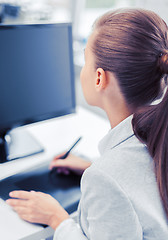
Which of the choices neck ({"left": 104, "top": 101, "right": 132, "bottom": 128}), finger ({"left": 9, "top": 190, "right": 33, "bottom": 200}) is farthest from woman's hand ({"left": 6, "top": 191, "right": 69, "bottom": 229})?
neck ({"left": 104, "top": 101, "right": 132, "bottom": 128})

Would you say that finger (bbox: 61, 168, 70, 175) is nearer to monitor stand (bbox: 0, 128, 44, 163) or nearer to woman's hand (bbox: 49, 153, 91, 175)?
woman's hand (bbox: 49, 153, 91, 175)

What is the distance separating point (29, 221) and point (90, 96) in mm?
365

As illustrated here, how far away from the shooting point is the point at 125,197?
20.6 inches

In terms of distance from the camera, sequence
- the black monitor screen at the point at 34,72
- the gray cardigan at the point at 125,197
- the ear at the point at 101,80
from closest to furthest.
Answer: the gray cardigan at the point at 125,197
the ear at the point at 101,80
the black monitor screen at the point at 34,72

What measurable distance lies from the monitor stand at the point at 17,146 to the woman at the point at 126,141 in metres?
0.25

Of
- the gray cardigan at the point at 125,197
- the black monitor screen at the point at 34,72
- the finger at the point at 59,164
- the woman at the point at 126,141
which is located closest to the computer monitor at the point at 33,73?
the black monitor screen at the point at 34,72

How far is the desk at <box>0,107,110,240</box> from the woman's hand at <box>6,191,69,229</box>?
2cm

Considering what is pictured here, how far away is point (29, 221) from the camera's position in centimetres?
69

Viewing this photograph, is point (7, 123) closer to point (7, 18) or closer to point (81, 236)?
point (81, 236)

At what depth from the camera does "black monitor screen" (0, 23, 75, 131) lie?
0.85 meters

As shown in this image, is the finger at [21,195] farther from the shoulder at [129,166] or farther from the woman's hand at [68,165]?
the shoulder at [129,166]

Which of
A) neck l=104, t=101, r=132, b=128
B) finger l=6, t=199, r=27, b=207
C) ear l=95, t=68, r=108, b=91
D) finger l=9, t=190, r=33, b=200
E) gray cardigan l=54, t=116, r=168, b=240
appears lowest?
finger l=6, t=199, r=27, b=207

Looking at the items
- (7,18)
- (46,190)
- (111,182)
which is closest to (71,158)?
(46,190)

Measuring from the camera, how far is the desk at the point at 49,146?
2.19ft
